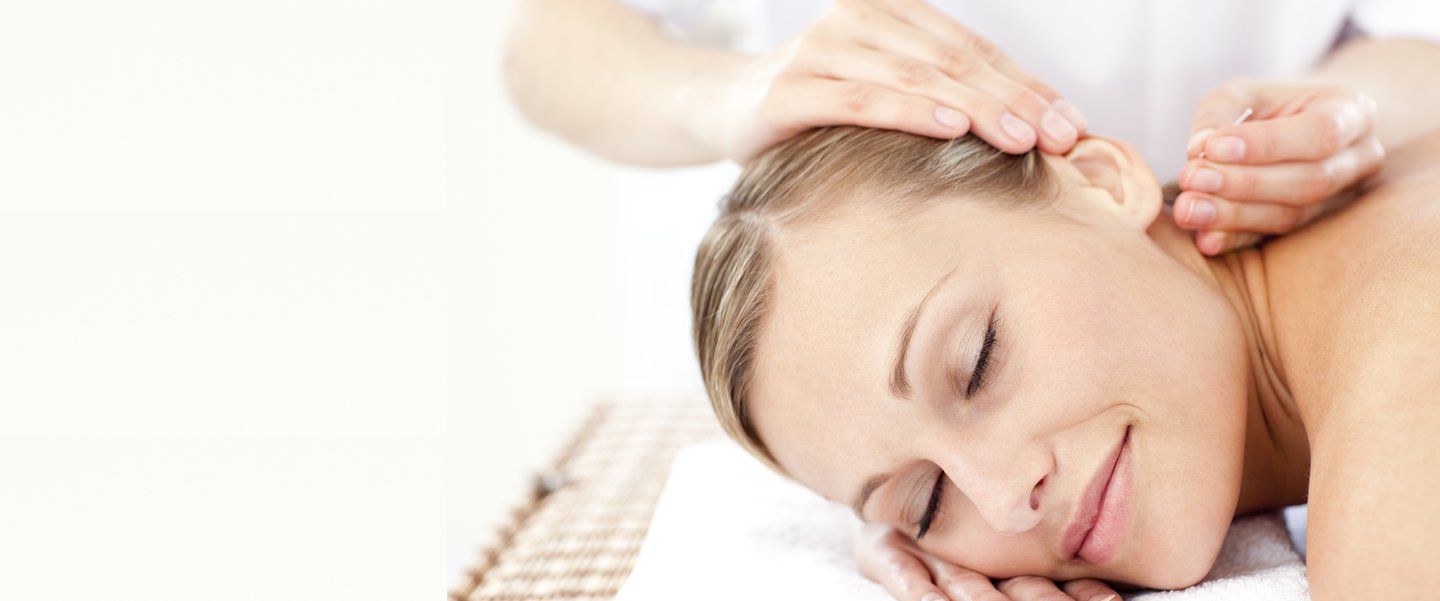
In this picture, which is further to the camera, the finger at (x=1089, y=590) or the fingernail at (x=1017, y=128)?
the fingernail at (x=1017, y=128)

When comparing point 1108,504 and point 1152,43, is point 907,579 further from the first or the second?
point 1152,43

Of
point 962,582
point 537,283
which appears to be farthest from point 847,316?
point 537,283

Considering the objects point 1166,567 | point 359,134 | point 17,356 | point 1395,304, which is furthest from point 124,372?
point 1395,304

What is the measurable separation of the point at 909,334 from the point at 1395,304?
0.38 m

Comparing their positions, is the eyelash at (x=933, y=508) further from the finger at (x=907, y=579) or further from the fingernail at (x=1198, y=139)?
the fingernail at (x=1198, y=139)

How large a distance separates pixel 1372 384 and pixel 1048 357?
0.24 m

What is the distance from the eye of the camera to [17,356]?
1534mm

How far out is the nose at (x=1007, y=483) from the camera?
0.97 m

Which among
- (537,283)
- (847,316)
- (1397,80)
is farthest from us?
(537,283)

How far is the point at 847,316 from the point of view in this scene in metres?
1.04

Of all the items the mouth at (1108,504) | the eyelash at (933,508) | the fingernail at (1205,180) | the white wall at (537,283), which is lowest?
the white wall at (537,283)

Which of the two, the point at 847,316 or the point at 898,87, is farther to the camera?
the point at 898,87

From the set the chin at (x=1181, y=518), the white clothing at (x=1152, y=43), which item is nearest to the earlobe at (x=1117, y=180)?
the chin at (x=1181, y=518)

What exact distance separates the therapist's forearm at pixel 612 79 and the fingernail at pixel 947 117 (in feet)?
0.97
